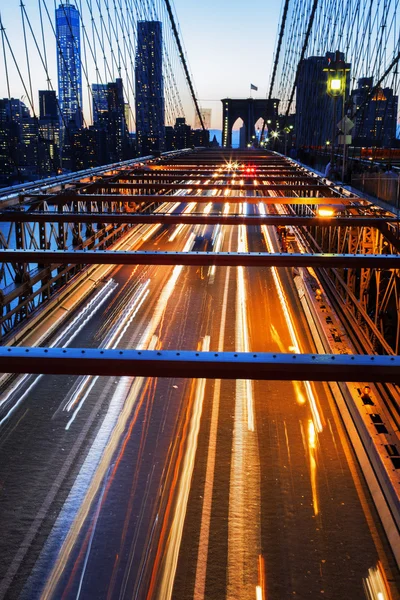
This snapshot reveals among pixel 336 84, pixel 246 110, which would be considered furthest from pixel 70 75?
pixel 246 110

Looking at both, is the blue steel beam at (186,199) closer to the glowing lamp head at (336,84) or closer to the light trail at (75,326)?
the light trail at (75,326)

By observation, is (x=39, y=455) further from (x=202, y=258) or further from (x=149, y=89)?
(x=149, y=89)

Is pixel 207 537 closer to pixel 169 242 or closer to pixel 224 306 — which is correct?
pixel 224 306

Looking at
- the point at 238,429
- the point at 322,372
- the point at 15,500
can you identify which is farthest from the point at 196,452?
the point at 322,372

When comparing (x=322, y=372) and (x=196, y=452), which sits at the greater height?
(x=322, y=372)

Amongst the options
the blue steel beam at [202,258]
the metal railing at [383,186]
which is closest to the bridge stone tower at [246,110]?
the metal railing at [383,186]

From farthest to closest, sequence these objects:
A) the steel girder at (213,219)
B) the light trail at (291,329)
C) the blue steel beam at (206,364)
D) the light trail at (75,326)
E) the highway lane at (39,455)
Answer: the steel girder at (213,219)
the light trail at (75,326)
the light trail at (291,329)
the highway lane at (39,455)
the blue steel beam at (206,364)
